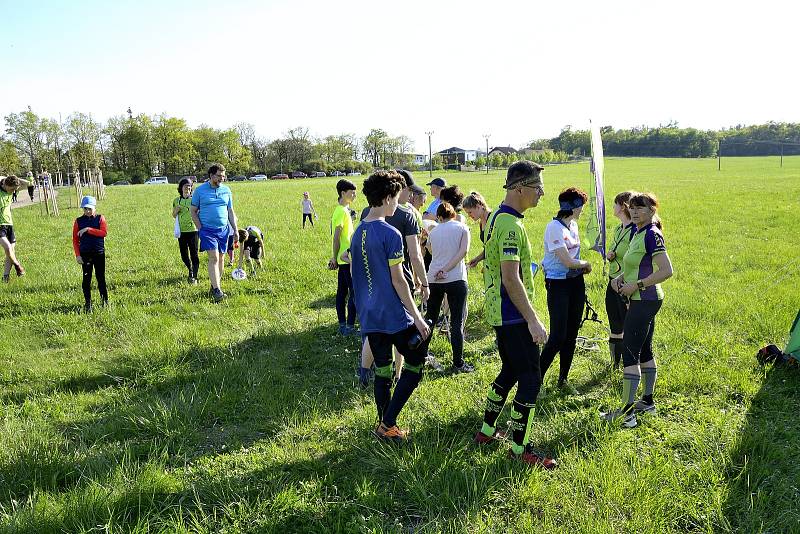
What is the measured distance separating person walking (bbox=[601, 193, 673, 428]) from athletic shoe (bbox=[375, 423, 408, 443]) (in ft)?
5.51

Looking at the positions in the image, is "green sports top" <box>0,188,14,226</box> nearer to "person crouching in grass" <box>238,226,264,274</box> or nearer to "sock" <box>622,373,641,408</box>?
"person crouching in grass" <box>238,226,264,274</box>

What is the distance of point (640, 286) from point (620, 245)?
91 cm

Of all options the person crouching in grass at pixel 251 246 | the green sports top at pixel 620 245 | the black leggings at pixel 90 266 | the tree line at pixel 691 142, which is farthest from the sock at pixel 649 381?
the tree line at pixel 691 142

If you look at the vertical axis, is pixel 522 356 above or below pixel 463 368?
above

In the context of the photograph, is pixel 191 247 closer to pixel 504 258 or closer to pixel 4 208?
pixel 4 208

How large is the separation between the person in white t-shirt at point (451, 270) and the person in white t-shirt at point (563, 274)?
2.90ft

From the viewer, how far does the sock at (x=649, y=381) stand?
424cm

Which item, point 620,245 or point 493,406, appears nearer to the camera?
point 493,406

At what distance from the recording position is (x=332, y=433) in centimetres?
403

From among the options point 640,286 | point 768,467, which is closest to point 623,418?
point 768,467

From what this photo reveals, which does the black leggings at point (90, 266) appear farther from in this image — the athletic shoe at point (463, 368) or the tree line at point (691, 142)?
the tree line at point (691, 142)

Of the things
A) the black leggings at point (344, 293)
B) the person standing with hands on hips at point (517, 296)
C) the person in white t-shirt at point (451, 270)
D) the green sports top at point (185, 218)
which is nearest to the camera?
the person standing with hands on hips at point (517, 296)

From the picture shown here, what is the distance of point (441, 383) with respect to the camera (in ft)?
16.0

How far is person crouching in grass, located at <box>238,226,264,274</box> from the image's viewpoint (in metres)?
10.1
